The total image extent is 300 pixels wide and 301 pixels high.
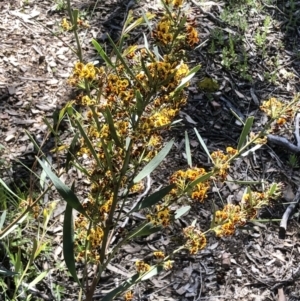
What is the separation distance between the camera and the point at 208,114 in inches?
118

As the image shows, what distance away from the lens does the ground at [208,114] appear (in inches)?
89.0

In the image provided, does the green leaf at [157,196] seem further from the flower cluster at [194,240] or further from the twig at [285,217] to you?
the twig at [285,217]

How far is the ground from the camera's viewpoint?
2.26 metres

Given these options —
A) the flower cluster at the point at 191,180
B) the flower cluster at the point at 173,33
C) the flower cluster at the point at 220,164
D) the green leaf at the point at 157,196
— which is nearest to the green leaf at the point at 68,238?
the green leaf at the point at 157,196

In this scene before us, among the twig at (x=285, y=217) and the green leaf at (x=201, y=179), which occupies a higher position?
the green leaf at (x=201, y=179)

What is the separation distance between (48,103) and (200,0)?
1511 millimetres

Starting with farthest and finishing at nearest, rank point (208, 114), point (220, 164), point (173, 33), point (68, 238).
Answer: point (208, 114) → point (68, 238) → point (220, 164) → point (173, 33)

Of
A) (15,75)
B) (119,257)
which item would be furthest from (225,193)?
(15,75)

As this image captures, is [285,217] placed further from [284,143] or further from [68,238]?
[68,238]

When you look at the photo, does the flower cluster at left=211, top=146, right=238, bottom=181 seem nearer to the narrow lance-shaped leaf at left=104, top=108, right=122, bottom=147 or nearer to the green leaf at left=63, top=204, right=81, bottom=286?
the narrow lance-shaped leaf at left=104, top=108, right=122, bottom=147

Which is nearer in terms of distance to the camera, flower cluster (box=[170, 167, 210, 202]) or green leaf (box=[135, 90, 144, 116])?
green leaf (box=[135, 90, 144, 116])

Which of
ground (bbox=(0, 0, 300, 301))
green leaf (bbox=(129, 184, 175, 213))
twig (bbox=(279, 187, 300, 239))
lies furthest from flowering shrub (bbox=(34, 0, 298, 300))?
twig (bbox=(279, 187, 300, 239))

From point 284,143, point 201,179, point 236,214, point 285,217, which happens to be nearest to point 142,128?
point 201,179

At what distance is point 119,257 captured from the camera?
2.29m
